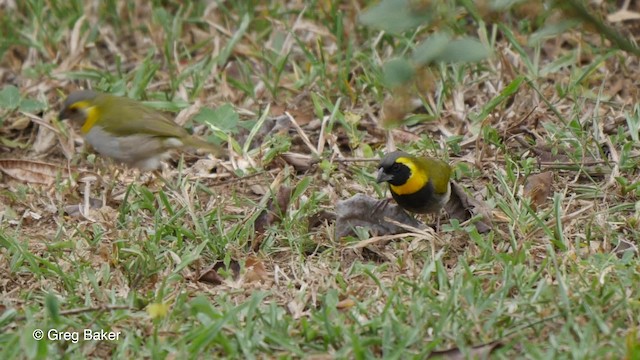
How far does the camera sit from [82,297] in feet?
14.8

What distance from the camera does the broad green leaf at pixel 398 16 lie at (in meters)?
2.47

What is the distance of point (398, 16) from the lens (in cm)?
248

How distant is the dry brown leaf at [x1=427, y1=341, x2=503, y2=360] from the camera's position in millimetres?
3744

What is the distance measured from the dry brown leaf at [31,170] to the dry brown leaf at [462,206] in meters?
2.37

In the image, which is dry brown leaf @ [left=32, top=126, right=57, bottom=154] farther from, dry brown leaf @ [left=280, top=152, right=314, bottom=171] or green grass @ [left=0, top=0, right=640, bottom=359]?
dry brown leaf @ [left=280, top=152, right=314, bottom=171]

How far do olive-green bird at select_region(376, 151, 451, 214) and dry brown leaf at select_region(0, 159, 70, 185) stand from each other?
2157mm

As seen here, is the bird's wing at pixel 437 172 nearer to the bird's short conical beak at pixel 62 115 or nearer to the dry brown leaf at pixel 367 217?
the dry brown leaf at pixel 367 217

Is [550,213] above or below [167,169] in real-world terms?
above

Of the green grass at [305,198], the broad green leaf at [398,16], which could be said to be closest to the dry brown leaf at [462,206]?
the green grass at [305,198]

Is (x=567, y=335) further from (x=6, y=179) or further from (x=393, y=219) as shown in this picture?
(x=6, y=179)

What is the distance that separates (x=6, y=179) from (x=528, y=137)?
10.4 feet

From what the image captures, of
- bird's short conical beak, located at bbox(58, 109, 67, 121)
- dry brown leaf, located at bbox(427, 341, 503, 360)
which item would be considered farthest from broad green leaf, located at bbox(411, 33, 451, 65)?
bird's short conical beak, located at bbox(58, 109, 67, 121)

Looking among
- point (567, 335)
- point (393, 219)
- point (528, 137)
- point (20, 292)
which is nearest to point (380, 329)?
point (567, 335)

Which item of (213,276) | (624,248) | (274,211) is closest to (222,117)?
(274,211)
